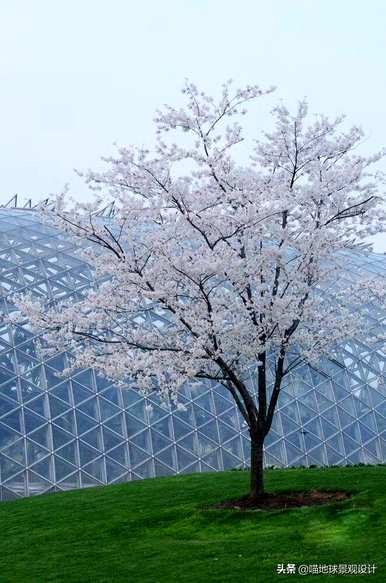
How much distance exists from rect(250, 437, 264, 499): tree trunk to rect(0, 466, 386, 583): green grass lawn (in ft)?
4.38

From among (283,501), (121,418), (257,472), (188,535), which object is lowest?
(188,535)

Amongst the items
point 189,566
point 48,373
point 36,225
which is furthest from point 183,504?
point 36,225

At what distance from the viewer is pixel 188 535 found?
55.8 ft

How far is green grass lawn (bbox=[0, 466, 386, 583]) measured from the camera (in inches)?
544

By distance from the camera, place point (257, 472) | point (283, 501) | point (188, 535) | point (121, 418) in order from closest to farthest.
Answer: point (188, 535) → point (283, 501) → point (257, 472) → point (121, 418)

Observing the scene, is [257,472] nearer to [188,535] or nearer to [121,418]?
[188,535]

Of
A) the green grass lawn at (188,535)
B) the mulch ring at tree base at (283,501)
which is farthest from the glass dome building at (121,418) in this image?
the mulch ring at tree base at (283,501)

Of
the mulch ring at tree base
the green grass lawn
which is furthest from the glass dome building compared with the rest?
the mulch ring at tree base

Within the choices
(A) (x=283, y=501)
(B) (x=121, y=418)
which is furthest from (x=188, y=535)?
(B) (x=121, y=418)

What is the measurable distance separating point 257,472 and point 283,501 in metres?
0.93

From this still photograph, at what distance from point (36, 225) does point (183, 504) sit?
83.9ft

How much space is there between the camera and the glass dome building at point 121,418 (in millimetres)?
29625

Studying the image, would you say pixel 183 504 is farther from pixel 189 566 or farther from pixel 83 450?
pixel 83 450

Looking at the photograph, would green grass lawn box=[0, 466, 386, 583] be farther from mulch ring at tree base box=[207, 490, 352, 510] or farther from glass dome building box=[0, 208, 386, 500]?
glass dome building box=[0, 208, 386, 500]
